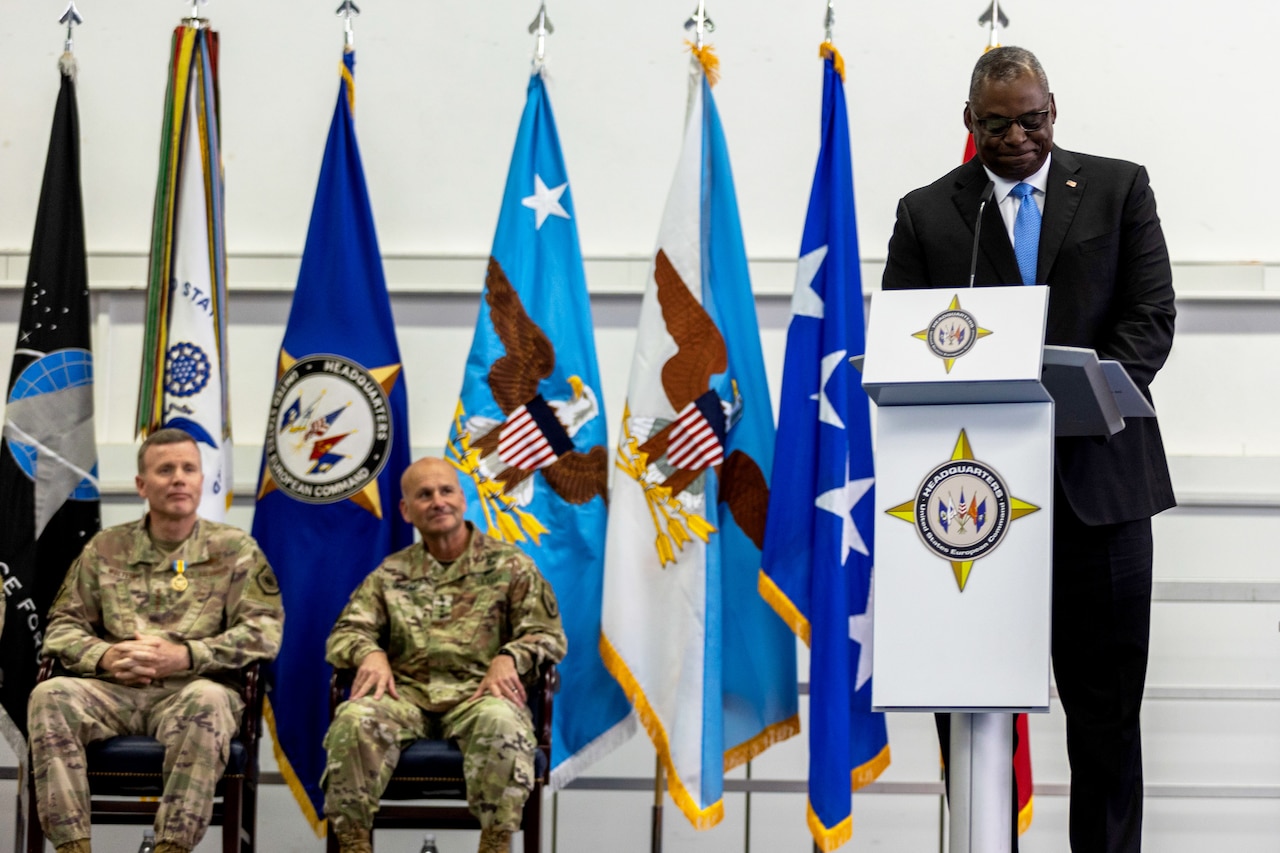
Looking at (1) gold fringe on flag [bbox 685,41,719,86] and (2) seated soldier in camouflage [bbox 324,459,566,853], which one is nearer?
(2) seated soldier in camouflage [bbox 324,459,566,853]

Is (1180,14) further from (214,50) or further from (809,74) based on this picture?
(214,50)

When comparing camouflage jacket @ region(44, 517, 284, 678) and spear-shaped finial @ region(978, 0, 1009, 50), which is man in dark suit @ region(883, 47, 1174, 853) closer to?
spear-shaped finial @ region(978, 0, 1009, 50)

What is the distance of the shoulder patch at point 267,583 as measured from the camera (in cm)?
331

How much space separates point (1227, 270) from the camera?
13.1ft

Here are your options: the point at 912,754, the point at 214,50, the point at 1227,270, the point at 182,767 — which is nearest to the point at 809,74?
the point at 1227,270

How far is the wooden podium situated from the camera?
5.93ft

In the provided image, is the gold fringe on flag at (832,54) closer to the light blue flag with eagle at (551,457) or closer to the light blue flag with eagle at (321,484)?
the light blue flag with eagle at (551,457)

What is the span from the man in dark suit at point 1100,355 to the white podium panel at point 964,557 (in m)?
0.45

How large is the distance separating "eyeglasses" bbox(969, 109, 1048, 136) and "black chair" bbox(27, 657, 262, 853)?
78.9 inches

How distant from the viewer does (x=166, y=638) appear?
128 inches

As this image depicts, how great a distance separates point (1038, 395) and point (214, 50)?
106 inches

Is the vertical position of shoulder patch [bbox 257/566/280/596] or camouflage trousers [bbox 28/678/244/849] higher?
shoulder patch [bbox 257/566/280/596]

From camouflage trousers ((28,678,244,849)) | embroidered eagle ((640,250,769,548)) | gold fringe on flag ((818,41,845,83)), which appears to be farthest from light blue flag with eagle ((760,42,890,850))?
camouflage trousers ((28,678,244,849))

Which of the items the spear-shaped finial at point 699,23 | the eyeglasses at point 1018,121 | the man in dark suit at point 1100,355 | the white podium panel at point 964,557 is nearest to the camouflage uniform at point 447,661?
the man in dark suit at point 1100,355
